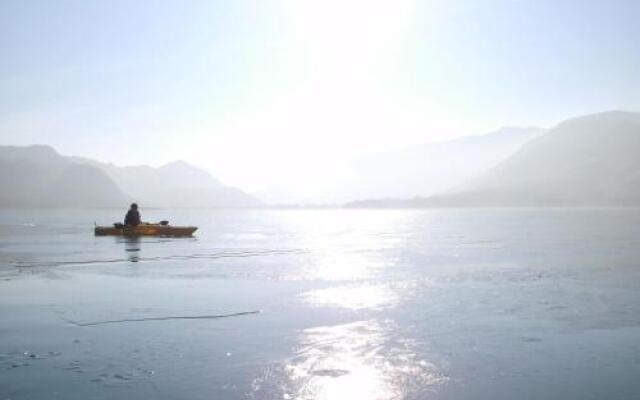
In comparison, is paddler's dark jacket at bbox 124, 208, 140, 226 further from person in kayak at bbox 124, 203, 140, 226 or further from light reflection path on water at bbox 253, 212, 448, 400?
light reflection path on water at bbox 253, 212, 448, 400

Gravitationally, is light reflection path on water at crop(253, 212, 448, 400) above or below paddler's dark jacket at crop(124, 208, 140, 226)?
below

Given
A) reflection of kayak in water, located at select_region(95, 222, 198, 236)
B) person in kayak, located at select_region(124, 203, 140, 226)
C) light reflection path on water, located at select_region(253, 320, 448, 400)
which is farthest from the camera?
reflection of kayak in water, located at select_region(95, 222, 198, 236)

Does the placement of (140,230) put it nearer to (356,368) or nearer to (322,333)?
(322,333)

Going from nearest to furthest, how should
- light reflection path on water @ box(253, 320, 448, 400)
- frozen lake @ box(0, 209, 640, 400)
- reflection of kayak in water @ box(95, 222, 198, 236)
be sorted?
light reflection path on water @ box(253, 320, 448, 400) < frozen lake @ box(0, 209, 640, 400) < reflection of kayak in water @ box(95, 222, 198, 236)

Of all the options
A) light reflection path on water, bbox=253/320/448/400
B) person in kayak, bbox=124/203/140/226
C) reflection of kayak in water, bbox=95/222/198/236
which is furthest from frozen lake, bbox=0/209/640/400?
reflection of kayak in water, bbox=95/222/198/236

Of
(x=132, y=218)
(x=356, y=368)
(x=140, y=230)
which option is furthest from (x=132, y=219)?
(x=356, y=368)

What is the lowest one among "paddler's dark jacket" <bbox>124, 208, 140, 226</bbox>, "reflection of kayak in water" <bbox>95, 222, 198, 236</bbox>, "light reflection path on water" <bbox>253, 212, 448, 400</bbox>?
"light reflection path on water" <bbox>253, 212, 448, 400</bbox>

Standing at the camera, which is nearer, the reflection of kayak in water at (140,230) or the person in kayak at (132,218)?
the person in kayak at (132,218)

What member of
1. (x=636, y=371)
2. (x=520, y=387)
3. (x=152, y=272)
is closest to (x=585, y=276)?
(x=636, y=371)

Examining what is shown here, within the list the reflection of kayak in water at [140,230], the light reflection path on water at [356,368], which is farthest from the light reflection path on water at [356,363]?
the reflection of kayak in water at [140,230]

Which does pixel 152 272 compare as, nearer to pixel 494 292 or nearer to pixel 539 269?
pixel 494 292

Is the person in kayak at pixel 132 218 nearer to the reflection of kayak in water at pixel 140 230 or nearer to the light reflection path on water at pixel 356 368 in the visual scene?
the reflection of kayak in water at pixel 140 230

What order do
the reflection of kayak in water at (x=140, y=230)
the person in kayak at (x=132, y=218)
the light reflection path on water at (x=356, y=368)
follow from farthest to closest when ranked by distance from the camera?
the reflection of kayak in water at (x=140, y=230), the person in kayak at (x=132, y=218), the light reflection path on water at (x=356, y=368)

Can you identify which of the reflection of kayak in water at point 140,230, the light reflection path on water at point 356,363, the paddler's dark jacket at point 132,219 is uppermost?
the paddler's dark jacket at point 132,219
